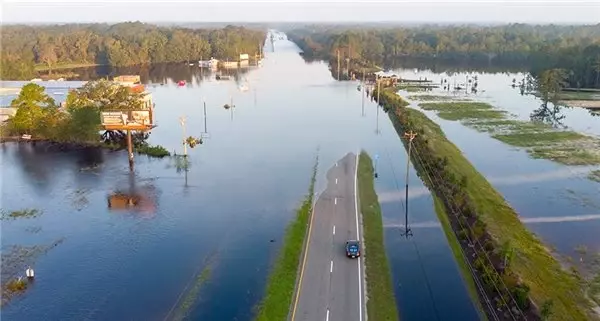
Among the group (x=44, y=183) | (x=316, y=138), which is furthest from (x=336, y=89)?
(x=44, y=183)

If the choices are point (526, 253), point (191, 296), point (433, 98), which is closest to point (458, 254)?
point (526, 253)

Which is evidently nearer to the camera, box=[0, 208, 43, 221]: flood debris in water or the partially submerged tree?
box=[0, 208, 43, 221]: flood debris in water

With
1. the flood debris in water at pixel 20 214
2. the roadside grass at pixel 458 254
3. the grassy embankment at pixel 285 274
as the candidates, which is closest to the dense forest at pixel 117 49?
the flood debris in water at pixel 20 214

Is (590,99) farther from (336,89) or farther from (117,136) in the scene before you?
(117,136)

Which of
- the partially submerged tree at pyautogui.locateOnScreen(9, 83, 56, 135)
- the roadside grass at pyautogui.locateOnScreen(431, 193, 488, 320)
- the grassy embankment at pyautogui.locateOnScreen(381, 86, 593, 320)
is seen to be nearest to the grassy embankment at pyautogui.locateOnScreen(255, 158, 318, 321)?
the roadside grass at pyautogui.locateOnScreen(431, 193, 488, 320)

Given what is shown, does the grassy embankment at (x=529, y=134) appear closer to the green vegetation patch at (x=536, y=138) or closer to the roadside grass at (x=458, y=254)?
the green vegetation patch at (x=536, y=138)

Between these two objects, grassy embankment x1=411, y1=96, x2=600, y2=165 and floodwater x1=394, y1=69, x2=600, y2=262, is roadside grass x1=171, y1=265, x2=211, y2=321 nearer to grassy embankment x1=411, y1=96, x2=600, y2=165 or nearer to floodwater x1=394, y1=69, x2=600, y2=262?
floodwater x1=394, y1=69, x2=600, y2=262
